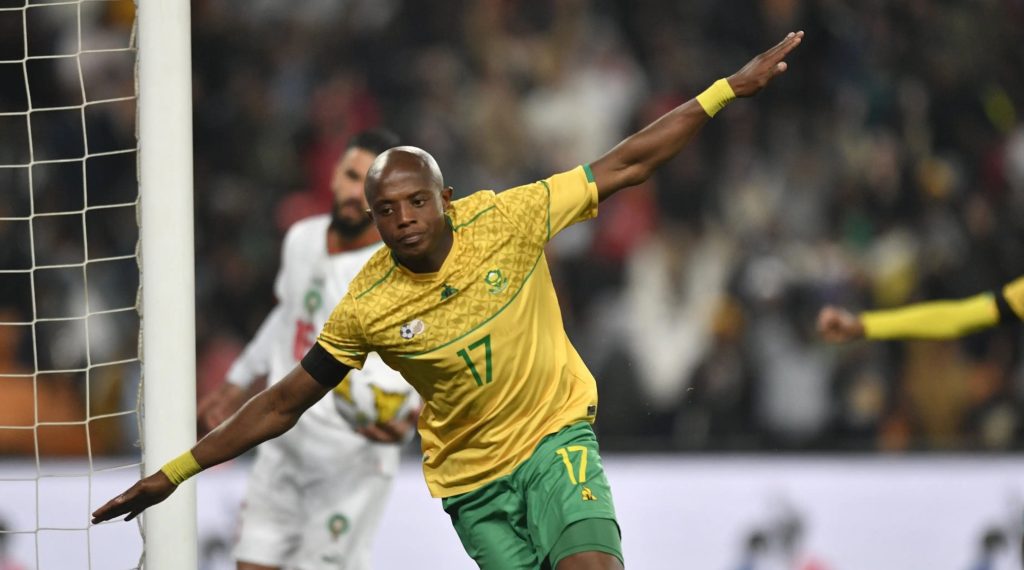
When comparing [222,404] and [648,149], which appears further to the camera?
[222,404]

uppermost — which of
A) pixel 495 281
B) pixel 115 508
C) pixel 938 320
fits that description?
pixel 495 281

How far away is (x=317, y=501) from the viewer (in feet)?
19.7

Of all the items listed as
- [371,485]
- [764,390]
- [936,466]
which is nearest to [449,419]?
[371,485]

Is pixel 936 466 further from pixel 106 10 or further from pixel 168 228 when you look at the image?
pixel 106 10

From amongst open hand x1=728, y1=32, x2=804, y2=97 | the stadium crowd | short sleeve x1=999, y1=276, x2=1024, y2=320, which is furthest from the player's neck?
the stadium crowd

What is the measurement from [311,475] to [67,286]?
3.68 m

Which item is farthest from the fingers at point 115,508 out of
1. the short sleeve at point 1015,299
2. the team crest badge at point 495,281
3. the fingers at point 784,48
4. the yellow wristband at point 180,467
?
the short sleeve at point 1015,299

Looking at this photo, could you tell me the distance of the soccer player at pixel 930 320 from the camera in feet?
17.7

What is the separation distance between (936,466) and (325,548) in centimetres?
322

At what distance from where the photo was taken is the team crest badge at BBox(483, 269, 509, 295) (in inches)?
163

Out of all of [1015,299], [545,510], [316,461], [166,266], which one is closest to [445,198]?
[545,510]

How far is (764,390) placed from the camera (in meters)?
8.68

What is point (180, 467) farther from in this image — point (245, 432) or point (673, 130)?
point (673, 130)

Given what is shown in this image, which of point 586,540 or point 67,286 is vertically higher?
point 67,286
